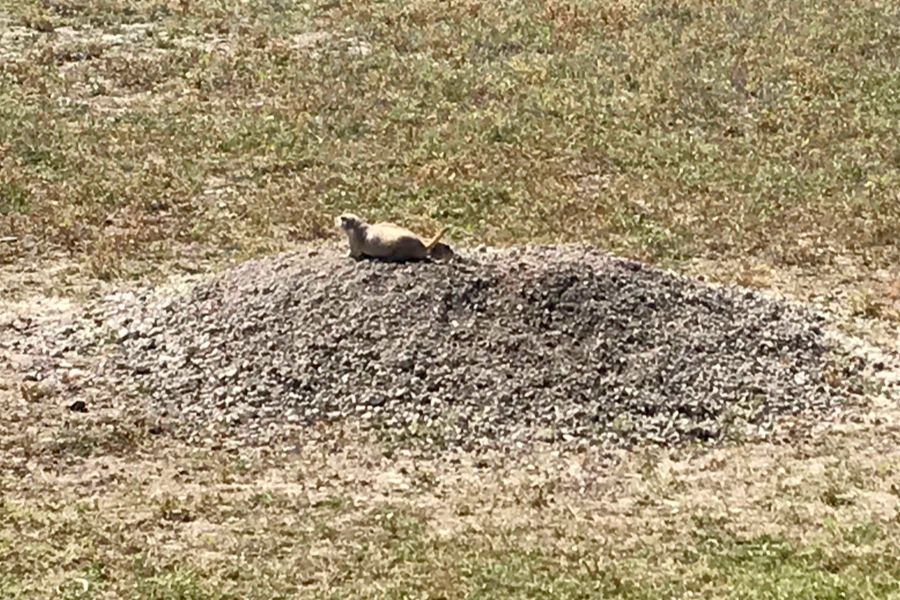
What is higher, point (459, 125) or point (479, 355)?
point (479, 355)

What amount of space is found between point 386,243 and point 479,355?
4.65ft

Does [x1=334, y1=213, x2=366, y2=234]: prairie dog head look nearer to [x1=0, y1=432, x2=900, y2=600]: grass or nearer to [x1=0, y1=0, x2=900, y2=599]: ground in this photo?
[x1=0, y1=0, x2=900, y2=599]: ground

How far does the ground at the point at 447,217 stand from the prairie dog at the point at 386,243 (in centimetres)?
203

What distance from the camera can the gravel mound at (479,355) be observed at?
10.9m

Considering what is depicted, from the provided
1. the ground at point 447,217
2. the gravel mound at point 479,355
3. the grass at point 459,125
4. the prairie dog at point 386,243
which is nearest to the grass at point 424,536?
the ground at point 447,217

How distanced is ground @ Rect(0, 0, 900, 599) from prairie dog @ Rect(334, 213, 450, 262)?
6.65ft

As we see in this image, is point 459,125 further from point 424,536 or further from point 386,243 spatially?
point 424,536

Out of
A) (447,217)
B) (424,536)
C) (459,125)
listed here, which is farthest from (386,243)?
(459,125)

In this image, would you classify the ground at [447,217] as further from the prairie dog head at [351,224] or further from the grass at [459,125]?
the prairie dog head at [351,224]

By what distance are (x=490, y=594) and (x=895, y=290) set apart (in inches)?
282

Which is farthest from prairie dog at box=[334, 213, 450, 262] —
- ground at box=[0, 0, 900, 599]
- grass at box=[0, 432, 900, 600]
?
grass at box=[0, 432, 900, 600]

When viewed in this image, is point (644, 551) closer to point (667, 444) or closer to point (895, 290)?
point (667, 444)

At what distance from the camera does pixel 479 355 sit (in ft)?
37.2

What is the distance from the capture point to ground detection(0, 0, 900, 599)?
8953mm
